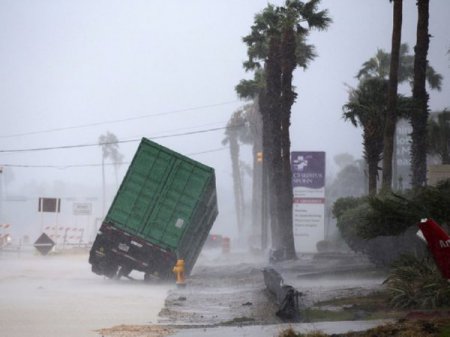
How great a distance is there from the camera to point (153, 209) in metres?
22.9

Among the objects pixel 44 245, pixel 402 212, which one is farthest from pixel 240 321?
pixel 44 245

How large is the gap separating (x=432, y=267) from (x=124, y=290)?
400 inches

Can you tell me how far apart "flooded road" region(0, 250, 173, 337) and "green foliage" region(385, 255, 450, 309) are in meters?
4.75

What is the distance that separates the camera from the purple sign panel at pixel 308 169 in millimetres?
37094

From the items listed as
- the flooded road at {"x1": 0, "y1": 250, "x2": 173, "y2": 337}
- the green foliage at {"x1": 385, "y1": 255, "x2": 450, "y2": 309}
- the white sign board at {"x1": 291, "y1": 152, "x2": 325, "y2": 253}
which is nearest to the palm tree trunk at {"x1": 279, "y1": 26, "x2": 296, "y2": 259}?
the white sign board at {"x1": 291, "y1": 152, "x2": 325, "y2": 253}

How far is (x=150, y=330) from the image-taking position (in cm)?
1250

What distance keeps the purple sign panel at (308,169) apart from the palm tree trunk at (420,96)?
9.21 m

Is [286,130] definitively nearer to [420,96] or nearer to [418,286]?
[420,96]

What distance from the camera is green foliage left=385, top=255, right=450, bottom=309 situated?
41.9ft

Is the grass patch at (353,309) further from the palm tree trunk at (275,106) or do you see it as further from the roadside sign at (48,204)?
the roadside sign at (48,204)

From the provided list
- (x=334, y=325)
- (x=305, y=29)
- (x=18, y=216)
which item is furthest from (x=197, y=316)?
(x=18, y=216)

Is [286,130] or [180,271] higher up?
[286,130]

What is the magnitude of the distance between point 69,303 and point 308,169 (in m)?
21.9

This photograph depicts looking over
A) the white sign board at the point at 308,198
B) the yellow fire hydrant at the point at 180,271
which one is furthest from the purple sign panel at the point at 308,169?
the yellow fire hydrant at the point at 180,271
